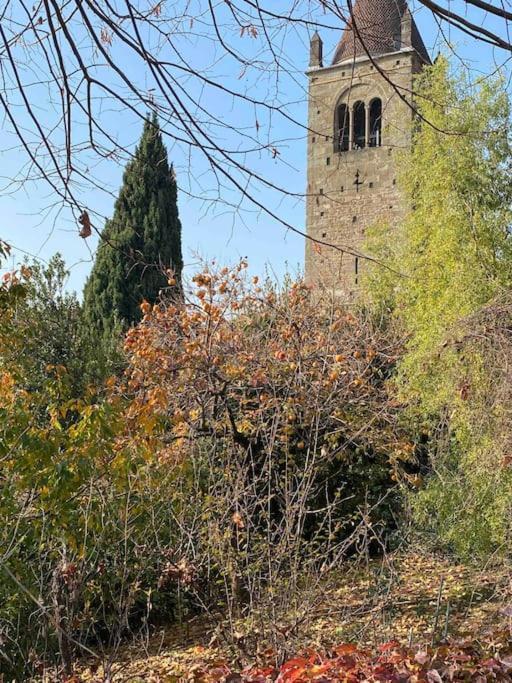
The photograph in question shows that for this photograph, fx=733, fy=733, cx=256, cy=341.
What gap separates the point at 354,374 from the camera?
7648 mm

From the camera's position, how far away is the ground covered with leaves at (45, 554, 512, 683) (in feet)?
9.07

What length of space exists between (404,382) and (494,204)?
2.00m

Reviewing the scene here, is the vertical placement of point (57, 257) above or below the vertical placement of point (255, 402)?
above

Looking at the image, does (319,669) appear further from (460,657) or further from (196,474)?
(196,474)

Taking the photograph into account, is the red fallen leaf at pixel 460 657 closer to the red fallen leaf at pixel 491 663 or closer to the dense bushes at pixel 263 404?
the red fallen leaf at pixel 491 663

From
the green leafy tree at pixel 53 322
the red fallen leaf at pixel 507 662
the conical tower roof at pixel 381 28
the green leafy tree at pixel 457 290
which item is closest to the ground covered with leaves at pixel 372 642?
the red fallen leaf at pixel 507 662

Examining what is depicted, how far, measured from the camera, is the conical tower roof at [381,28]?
189 cm

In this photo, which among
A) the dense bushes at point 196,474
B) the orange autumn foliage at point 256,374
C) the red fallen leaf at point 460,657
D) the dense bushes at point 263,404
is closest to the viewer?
the red fallen leaf at point 460,657

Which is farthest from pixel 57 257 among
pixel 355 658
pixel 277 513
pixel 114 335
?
pixel 355 658

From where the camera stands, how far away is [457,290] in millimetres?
6902

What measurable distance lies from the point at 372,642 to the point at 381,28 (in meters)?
3.78

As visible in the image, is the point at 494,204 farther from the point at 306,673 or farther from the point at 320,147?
the point at 320,147

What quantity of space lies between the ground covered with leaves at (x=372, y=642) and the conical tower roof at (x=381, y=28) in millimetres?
2040

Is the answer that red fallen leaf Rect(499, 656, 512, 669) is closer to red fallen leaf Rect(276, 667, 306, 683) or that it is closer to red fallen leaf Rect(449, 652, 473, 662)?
red fallen leaf Rect(449, 652, 473, 662)
